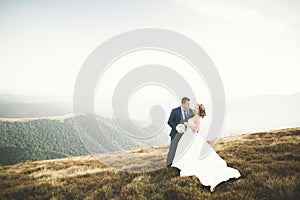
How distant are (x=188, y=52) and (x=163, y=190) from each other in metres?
13.3

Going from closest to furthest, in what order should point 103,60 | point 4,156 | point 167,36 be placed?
point 103,60
point 167,36
point 4,156

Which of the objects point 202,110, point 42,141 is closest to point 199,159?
point 202,110

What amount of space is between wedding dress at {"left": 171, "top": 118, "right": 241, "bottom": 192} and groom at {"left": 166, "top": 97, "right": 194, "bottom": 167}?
20cm

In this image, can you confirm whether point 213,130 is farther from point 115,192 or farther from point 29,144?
point 29,144

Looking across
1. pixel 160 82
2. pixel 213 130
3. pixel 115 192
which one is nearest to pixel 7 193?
pixel 115 192

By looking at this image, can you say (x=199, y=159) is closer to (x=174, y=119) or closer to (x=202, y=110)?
(x=174, y=119)

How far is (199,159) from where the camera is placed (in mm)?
9359

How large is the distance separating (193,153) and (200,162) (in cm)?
60

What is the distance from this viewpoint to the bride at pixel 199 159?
27.0 feet

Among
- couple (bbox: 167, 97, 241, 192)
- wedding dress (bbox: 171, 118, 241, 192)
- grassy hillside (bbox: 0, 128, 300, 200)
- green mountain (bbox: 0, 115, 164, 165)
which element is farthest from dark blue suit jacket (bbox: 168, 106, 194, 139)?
green mountain (bbox: 0, 115, 164, 165)

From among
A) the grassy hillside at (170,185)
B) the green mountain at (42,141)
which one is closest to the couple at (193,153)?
the grassy hillside at (170,185)

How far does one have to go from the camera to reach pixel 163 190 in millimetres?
7609

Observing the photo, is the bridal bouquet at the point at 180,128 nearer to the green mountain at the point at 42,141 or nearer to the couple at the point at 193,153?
the couple at the point at 193,153

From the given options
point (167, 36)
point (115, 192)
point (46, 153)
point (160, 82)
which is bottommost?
point (46, 153)
